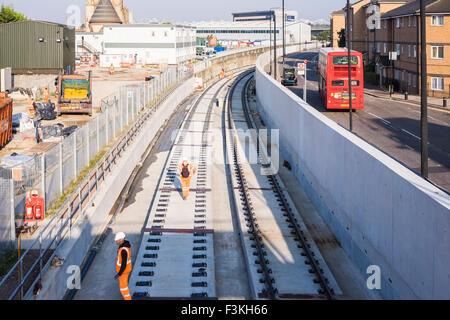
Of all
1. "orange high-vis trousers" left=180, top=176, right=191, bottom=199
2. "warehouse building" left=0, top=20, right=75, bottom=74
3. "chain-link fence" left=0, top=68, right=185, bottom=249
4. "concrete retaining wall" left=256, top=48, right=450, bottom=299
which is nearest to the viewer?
"concrete retaining wall" left=256, top=48, right=450, bottom=299

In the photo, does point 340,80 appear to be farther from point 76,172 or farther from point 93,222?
point 93,222

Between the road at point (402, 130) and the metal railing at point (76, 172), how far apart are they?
12404 mm

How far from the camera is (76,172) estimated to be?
2020cm

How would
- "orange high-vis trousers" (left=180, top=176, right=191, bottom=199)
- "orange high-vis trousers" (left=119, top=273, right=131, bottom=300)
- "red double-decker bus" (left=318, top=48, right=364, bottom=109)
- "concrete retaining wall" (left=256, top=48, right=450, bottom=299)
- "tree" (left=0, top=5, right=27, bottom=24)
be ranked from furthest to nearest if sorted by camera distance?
"tree" (left=0, top=5, right=27, bottom=24) → "red double-decker bus" (left=318, top=48, right=364, bottom=109) → "orange high-vis trousers" (left=180, top=176, right=191, bottom=199) → "orange high-vis trousers" (left=119, top=273, right=131, bottom=300) → "concrete retaining wall" (left=256, top=48, right=450, bottom=299)

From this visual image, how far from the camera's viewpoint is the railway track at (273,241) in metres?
13.1

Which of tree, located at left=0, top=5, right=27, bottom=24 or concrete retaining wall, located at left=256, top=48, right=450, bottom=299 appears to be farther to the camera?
tree, located at left=0, top=5, right=27, bottom=24

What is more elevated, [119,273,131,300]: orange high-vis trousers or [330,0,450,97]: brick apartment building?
[330,0,450,97]: brick apartment building

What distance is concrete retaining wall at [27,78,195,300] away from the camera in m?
12.4

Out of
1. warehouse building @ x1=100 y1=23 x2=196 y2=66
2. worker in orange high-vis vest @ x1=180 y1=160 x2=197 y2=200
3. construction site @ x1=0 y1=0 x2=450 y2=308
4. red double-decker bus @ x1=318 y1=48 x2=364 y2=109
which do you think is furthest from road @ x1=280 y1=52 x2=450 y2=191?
warehouse building @ x1=100 y1=23 x2=196 y2=66

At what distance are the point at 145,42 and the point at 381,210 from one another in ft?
251

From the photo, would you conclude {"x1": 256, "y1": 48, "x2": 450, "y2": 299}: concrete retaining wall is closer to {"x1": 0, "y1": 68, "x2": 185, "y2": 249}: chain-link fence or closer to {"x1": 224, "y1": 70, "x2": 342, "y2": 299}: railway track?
{"x1": 224, "y1": 70, "x2": 342, "y2": 299}: railway track

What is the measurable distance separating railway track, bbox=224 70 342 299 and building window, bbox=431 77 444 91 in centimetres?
2672

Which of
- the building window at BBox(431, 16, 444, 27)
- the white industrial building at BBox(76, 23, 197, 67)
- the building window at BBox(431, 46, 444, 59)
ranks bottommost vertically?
the building window at BBox(431, 46, 444, 59)

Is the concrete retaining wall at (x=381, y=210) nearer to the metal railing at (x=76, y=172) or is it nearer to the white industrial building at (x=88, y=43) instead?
the metal railing at (x=76, y=172)
